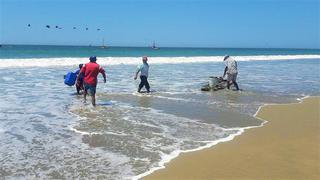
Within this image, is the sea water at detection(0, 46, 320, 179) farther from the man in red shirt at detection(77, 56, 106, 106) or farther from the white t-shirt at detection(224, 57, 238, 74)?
the white t-shirt at detection(224, 57, 238, 74)

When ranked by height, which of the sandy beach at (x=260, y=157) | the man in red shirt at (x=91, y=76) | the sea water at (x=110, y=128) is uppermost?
the man in red shirt at (x=91, y=76)

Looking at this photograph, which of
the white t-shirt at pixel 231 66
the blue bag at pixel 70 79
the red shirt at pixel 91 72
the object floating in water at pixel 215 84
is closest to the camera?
the red shirt at pixel 91 72

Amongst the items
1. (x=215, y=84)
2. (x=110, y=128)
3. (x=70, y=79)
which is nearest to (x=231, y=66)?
(x=215, y=84)

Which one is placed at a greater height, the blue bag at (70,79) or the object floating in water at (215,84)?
the blue bag at (70,79)

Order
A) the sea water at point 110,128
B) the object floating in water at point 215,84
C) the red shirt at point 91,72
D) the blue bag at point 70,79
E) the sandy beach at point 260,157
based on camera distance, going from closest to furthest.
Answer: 1. the sandy beach at point 260,157
2. the sea water at point 110,128
3. the red shirt at point 91,72
4. the blue bag at point 70,79
5. the object floating in water at point 215,84

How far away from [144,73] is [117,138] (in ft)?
26.5

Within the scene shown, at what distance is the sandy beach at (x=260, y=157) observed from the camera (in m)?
5.95

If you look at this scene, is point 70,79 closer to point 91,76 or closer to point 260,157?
point 91,76

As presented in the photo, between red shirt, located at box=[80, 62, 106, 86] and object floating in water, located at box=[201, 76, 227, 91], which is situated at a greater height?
red shirt, located at box=[80, 62, 106, 86]

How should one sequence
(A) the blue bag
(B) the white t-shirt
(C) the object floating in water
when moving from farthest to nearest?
1. (C) the object floating in water
2. (B) the white t-shirt
3. (A) the blue bag

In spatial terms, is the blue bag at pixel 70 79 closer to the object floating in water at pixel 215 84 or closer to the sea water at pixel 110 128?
the sea water at pixel 110 128

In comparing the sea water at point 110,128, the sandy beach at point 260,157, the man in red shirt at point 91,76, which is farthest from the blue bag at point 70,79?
the sandy beach at point 260,157

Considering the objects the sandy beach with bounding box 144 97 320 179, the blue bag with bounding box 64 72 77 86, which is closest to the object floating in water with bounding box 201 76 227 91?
the blue bag with bounding box 64 72 77 86

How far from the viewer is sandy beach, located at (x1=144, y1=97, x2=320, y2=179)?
5.95 m
